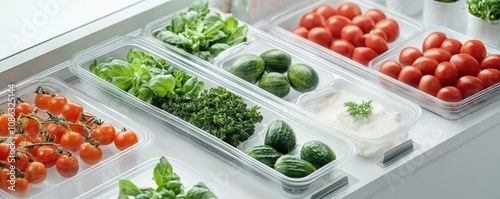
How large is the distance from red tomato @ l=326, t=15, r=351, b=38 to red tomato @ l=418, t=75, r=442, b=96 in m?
0.38

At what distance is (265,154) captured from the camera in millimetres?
2049

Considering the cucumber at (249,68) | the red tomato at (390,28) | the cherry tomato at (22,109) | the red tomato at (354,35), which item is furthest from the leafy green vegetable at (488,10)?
the cherry tomato at (22,109)

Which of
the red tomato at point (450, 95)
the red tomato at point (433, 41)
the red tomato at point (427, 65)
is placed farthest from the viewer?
the red tomato at point (433, 41)

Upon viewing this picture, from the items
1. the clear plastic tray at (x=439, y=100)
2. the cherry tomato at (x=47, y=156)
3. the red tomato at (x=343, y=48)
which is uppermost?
the red tomato at (x=343, y=48)

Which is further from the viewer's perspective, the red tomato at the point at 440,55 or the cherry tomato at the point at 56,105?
the red tomato at the point at 440,55

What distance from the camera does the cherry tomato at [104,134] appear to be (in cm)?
212

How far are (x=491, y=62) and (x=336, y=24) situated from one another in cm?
46

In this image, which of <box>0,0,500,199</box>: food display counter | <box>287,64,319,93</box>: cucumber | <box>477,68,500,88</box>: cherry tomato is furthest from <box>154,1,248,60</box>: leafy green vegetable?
<box>477,68,500,88</box>: cherry tomato

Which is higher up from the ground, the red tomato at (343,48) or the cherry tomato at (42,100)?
the cherry tomato at (42,100)

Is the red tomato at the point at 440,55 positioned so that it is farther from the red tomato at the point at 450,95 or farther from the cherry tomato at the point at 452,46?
the red tomato at the point at 450,95

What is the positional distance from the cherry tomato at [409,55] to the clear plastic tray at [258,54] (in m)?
0.22

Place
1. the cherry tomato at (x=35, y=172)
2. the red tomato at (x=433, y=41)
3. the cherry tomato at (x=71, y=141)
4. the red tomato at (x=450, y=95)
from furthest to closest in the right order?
the red tomato at (x=433, y=41), the red tomato at (x=450, y=95), the cherry tomato at (x=71, y=141), the cherry tomato at (x=35, y=172)

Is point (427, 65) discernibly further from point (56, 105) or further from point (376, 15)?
point (56, 105)

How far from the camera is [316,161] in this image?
2.04 metres
